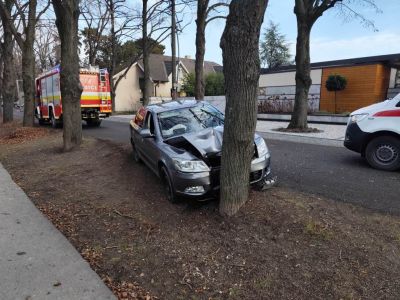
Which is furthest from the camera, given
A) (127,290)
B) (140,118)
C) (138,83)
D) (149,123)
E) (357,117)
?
(138,83)

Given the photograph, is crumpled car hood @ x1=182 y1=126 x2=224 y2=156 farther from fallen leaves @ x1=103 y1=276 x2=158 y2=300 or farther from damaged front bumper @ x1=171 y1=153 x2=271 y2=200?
fallen leaves @ x1=103 y1=276 x2=158 y2=300

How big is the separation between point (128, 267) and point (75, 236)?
1261 mm

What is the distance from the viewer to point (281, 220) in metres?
4.18

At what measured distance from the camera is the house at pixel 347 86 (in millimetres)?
20062

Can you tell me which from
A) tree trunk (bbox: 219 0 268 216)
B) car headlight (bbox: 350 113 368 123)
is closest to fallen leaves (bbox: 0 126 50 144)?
tree trunk (bbox: 219 0 268 216)

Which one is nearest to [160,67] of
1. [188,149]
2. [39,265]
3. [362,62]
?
[362,62]

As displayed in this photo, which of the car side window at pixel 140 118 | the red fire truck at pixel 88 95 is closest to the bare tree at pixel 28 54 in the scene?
the red fire truck at pixel 88 95

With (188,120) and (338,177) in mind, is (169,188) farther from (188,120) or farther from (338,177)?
(338,177)

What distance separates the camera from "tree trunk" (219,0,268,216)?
4.00 m

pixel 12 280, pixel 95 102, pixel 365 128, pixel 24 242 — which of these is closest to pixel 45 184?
pixel 24 242

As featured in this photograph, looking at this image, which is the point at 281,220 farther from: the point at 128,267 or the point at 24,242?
the point at 24,242

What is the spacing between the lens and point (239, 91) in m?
4.15

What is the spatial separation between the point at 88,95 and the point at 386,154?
1472cm

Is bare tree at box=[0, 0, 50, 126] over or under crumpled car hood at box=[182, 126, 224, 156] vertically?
over
